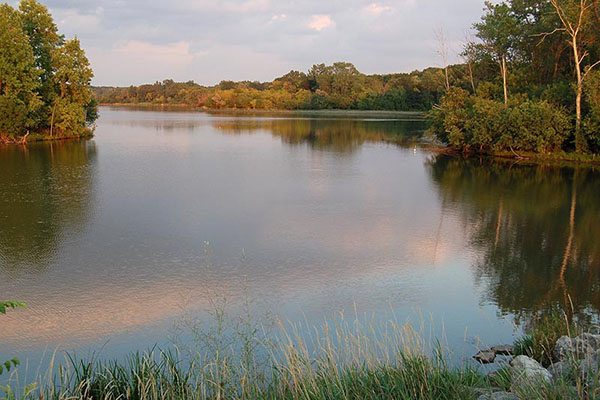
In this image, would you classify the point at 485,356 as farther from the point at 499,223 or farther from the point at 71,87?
the point at 71,87

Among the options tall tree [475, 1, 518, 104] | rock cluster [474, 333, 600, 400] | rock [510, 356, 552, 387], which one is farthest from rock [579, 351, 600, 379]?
tall tree [475, 1, 518, 104]

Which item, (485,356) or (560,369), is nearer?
(560,369)

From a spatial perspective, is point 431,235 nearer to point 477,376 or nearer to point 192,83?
point 477,376

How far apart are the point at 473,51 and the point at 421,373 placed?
32.4 m

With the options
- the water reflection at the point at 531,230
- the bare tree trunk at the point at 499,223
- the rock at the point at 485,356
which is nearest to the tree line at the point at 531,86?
the water reflection at the point at 531,230

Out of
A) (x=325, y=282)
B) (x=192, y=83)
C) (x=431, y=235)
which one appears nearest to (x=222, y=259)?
(x=325, y=282)

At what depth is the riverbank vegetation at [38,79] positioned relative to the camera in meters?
30.6

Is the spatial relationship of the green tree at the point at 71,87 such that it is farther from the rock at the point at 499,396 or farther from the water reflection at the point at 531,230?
the rock at the point at 499,396

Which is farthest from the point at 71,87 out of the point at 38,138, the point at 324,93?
the point at 324,93

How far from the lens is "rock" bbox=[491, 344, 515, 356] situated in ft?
21.9

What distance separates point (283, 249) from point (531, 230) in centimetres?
634

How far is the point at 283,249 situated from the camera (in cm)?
1141

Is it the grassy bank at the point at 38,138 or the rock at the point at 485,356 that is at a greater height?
the grassy bank at the point at 38,138

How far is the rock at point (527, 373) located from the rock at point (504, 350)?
1.30m
